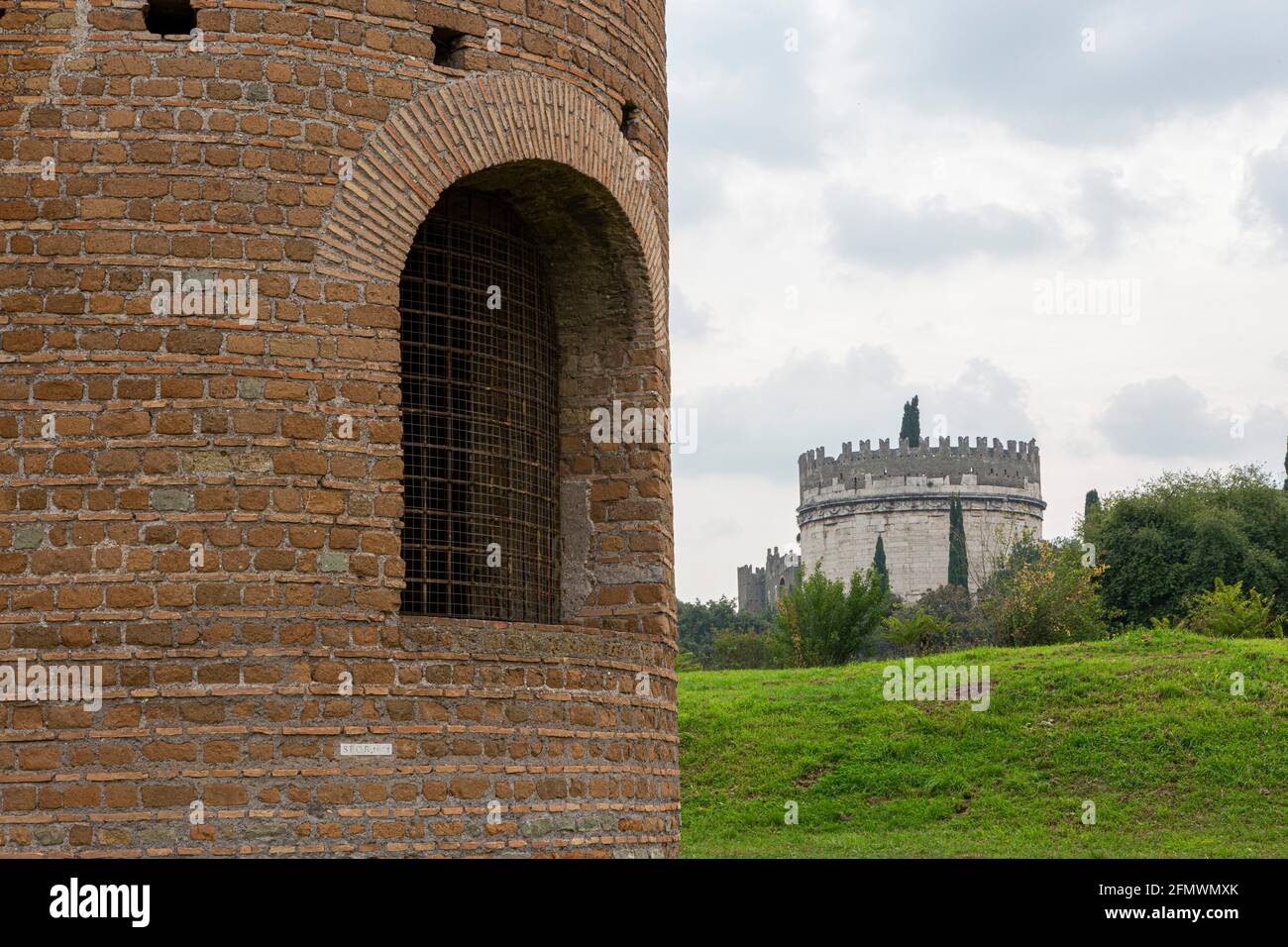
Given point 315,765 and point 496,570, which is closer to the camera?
point 315,765

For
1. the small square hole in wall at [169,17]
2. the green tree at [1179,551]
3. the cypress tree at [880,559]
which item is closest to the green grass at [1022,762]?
the small square hole in wall at [169,17]

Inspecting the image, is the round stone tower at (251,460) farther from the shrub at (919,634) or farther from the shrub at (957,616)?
the shrub at (957,616)

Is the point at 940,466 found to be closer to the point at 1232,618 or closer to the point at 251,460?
the point at 1232,618

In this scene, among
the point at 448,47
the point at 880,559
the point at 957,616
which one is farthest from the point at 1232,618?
the point at 880,559

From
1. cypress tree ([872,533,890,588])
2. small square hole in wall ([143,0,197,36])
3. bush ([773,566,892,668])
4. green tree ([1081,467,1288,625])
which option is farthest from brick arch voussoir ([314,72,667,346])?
cypress tree ([872,533,890,588])

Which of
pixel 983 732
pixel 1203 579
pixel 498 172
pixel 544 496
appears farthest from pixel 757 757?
pixel 1203 579

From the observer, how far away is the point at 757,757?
68.4 ft

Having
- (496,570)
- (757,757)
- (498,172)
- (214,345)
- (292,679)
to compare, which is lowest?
(757,757)

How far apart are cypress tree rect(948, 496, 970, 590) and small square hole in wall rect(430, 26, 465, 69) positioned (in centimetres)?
4405

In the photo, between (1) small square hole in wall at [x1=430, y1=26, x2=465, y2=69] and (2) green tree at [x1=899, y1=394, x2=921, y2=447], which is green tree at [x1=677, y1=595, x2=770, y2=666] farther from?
(1) small square hole in wall at [x1=430, y1=26, x2=465, y2=69]

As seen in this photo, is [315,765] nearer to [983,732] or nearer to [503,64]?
[503,64]

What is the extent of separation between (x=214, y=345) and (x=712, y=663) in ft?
119

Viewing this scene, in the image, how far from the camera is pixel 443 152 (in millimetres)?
8539

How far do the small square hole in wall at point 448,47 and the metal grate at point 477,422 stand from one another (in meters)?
0.96
